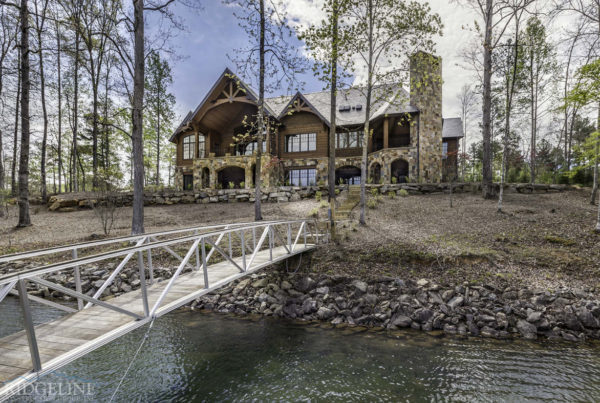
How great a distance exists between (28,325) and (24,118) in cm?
1306

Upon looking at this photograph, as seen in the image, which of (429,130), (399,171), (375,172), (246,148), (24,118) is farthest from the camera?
(246,148)

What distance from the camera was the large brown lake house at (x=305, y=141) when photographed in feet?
58.0

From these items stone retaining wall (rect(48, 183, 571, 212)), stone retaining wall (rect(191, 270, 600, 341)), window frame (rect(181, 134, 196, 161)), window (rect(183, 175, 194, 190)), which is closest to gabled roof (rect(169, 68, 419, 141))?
window frame (rect(181, 134, 196, 161))

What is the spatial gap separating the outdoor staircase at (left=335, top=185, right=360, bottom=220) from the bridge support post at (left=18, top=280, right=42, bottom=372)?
971 cm

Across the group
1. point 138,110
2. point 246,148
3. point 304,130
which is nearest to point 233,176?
point 246,148

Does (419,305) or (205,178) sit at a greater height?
(205,178)

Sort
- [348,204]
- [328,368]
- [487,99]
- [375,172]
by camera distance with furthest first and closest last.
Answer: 1. [375,172]
2. [348,204]
3. [487,99]
4. [328,368]

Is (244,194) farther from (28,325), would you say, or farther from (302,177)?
(28,325)

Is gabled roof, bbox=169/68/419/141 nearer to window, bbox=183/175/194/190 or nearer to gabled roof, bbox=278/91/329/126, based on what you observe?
gabled roof, bbox=278/91/329/126

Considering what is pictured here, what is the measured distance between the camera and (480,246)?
833cm

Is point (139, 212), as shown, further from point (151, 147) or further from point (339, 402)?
point (151, 147)

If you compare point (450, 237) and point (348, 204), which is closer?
point (450, 237)

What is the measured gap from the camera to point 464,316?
243 inches

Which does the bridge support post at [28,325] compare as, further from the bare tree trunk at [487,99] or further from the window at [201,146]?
the window at [201,146]
